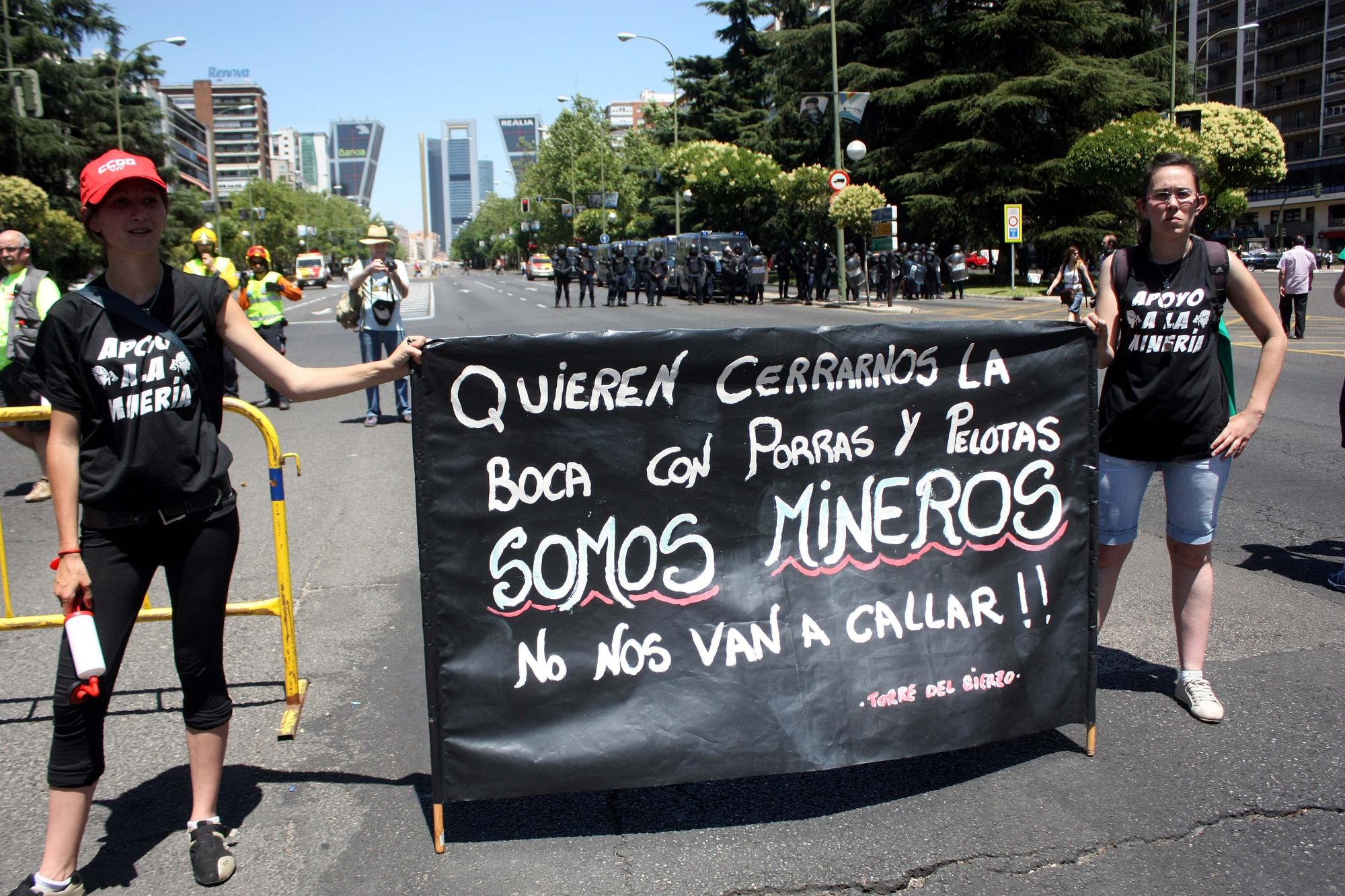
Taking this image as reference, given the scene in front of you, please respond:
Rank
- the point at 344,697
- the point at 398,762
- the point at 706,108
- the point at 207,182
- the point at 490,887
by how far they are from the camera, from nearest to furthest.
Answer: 1. the point at 490,887
2. the point at 398,762
3. the point at 344,697
4. the point at 706,108
5. the point at 207,182

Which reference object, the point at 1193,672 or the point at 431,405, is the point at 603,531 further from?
the point at 1193,672

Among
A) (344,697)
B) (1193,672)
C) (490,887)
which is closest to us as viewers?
(490,887)

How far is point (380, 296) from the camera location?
417 inches

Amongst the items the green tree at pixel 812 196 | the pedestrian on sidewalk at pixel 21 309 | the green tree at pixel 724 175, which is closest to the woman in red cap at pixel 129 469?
the pedestrian on sidewalk at pixel 21 309

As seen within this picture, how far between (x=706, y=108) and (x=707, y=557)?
6266cm

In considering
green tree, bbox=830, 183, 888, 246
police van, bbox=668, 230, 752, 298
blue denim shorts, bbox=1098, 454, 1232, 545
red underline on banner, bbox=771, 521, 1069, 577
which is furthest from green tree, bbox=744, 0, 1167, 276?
red underline on banner, bbox=771, 521, 1069, 577

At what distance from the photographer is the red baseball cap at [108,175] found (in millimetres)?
2873

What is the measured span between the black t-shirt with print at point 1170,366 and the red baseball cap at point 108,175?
3.15 meters

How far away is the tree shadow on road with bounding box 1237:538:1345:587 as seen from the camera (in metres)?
5.82

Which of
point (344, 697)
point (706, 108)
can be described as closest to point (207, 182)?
point (706, 108)

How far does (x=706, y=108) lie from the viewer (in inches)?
2477

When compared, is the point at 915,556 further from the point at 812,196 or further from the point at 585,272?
the point at 585,272

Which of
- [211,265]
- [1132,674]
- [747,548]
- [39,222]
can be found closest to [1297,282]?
[211,265]

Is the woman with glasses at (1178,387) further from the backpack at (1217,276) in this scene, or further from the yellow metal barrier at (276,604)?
the yellow metal barrier at (276,604)
